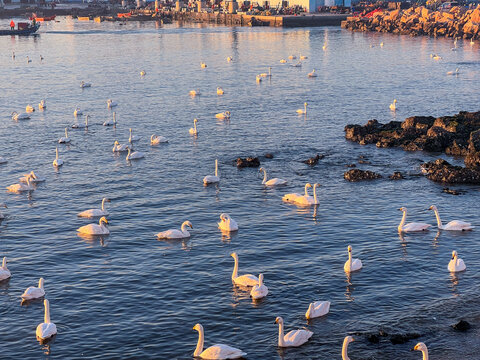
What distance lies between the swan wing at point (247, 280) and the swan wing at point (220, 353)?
5307 mm

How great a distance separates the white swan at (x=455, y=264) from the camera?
A: 99.5 feet

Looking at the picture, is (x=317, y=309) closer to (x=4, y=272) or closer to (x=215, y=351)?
(x=215, y=351)

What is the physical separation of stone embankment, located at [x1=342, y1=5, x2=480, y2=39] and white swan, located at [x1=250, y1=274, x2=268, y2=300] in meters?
117

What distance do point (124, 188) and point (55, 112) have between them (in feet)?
91.5

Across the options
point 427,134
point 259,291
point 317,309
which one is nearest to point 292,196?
point 259,291

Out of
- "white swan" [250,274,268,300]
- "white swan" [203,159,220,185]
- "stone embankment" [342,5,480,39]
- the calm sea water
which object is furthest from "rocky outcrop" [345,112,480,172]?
"stone embankment" [342,5,480,39]

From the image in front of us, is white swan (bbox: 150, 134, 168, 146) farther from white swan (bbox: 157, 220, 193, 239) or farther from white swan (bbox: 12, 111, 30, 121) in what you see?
white swan (bbox: 157, 220, 193, 239)

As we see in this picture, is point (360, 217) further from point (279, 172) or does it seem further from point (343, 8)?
point (343, 8)

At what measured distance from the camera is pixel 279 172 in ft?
150

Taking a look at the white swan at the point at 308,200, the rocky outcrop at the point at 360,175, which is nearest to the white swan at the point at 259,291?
the white swan at the point at 308,200

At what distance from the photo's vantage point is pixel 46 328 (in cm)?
2548

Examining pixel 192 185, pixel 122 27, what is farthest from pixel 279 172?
pixel 122 27

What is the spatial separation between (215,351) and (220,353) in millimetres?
182

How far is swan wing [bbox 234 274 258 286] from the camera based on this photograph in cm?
2920
